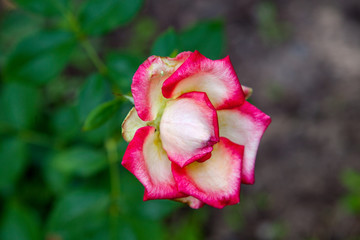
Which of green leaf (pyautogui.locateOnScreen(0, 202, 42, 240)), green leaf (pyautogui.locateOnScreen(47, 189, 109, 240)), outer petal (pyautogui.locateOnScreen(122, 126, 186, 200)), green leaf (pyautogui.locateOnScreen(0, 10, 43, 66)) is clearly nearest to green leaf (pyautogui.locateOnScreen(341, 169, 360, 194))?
green leaf (pyautogui.locateOnScreen(47, 189, 109, 240))

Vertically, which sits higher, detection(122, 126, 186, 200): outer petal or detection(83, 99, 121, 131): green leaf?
detection(83, 99, 121, 131): green leaf

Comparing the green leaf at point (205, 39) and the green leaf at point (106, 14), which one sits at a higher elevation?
the green leaf at point (106, 14)

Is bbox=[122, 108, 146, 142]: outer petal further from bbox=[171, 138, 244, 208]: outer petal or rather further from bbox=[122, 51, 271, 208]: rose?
bbox=[171, 138, 244, 208]: outer petal

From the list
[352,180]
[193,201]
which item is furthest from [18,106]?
[352,180]

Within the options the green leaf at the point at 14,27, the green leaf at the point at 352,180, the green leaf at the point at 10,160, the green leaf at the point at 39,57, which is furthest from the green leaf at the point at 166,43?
the green leaf at the point at 352,180

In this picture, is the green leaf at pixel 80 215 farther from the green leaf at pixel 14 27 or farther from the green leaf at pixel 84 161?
the green leaf at pixel 14 27

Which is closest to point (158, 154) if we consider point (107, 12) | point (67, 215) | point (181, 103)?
point (181, 103)

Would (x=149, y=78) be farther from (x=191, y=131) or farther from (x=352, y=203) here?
(x=352, y=203)

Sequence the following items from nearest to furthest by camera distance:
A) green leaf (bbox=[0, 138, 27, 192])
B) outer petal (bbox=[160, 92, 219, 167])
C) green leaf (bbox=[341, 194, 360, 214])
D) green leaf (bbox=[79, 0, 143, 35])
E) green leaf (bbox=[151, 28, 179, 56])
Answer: outer petal (bbox=[160, 92, 219, 167]) < green leaf (bbox=[151, 28, 179, 56]) < green leaf (bbox=[79, 0, 143, 35]) < green leaf (bbox=[0, 138, 27, 192]) < green leaf (bbox=[341, 194, 360, 214])
